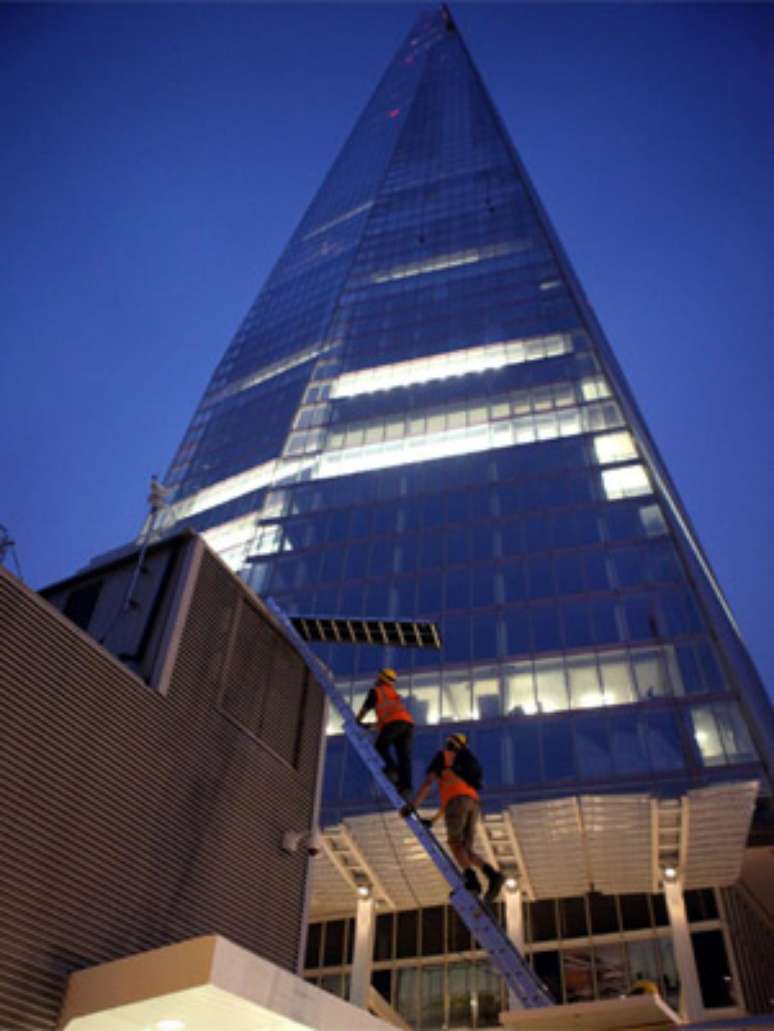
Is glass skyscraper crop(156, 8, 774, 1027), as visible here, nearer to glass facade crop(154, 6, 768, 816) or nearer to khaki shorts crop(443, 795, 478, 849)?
glass facade crop(154, 6, 768, 816)

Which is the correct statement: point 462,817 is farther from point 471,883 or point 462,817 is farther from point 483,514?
point 483,514

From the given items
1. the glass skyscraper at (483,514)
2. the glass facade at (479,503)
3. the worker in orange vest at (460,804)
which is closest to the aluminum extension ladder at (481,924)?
the worker in orange vest at (460,804)

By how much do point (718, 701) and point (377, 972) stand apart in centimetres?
1441

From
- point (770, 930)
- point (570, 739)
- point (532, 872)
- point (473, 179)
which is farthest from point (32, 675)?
point (473, 179)

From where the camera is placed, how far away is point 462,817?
512 inches

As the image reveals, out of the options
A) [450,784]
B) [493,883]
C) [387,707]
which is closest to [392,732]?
[387,707]

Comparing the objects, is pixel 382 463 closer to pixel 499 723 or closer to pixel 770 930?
pixel 499 723

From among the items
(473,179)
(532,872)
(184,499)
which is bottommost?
(532,872)

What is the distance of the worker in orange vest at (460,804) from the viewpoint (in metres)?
12.3

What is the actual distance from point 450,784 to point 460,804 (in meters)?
0.38

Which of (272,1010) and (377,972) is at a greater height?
(377,972)

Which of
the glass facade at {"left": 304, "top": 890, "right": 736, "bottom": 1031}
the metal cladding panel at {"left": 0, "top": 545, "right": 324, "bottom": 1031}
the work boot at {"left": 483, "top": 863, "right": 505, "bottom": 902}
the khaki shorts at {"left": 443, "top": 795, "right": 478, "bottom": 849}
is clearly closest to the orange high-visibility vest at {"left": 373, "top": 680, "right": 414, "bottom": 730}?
the khaki shorts at {"left": 443, "top": 795, "right": 478, "bottom": 849}

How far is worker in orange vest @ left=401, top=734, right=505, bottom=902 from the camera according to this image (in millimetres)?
12296

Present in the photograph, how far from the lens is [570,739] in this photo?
98.9ft
